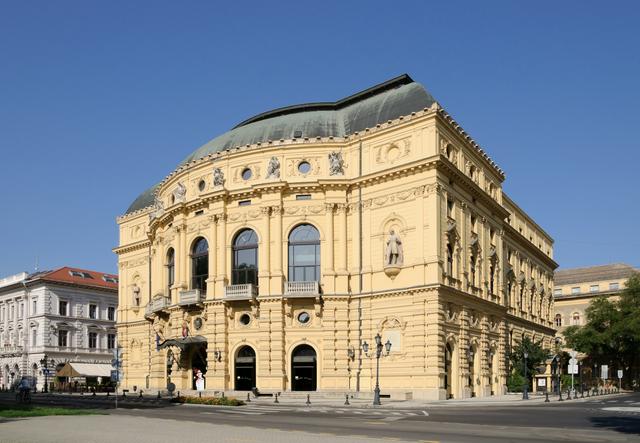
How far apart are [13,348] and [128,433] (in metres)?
93.1

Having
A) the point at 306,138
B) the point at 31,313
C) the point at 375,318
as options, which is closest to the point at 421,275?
the point at 375,318

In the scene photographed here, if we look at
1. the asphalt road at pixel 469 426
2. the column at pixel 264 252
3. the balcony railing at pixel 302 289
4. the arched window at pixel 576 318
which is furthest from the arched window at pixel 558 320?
the asphalt road at pixel 469 426

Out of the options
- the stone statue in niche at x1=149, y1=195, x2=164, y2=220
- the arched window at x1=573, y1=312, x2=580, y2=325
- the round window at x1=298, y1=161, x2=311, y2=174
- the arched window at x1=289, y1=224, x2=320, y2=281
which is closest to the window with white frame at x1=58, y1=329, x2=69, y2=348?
the stone statue in niche at x1=149, y1=195, x2=164, y2=220

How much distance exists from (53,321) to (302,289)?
58611mm

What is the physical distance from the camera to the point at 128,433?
22.8 meters

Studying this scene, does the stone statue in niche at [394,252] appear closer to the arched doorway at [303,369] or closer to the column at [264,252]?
the arched doorway at [303,369]

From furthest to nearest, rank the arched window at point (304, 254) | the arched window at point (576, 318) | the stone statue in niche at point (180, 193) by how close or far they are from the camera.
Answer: the arched window at point (576, 318) → the stone statue in niche at point (180, 193) → the arched window at point (304, 254)

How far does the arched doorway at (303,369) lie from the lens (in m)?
57.7

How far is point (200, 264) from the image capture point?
212 feet

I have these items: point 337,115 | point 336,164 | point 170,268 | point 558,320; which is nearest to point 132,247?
point 170,268

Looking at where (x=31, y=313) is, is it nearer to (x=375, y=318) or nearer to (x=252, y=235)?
(x=252, y=235)

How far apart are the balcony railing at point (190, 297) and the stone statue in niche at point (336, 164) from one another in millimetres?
15310

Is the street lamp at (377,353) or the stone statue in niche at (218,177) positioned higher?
the stone statue in niche at (218,177)

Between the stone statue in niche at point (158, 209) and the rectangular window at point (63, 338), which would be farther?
the rectangular window at point (63, 338)
